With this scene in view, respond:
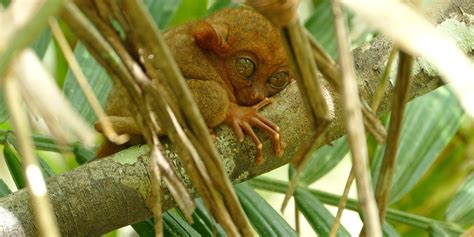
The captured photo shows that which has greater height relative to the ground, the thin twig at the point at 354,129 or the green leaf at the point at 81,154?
the green leaf at the point at 81,154

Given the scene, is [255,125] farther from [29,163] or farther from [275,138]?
[29,163]

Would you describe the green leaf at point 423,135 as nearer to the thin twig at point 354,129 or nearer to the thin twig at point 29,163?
the thin twig at point 354,129

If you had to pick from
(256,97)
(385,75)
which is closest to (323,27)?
(256,97)

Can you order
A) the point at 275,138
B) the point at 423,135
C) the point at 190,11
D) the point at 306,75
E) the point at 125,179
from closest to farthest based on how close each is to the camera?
the point at 306,75 → the point at 125,179 → the point at 275,138 → the point at 423,135 → the point at 190,11

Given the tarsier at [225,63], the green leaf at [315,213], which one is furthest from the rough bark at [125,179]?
the green leaf at [315,213]

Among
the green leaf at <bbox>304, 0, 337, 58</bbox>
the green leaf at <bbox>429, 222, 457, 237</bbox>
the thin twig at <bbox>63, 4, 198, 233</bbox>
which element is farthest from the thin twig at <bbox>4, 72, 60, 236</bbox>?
the green leaf at <bbox>304, 0, 337, 58</bbox>

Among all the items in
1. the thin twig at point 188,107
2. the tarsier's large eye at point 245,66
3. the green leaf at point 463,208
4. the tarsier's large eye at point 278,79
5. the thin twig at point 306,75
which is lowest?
the thin twig at point 188,107

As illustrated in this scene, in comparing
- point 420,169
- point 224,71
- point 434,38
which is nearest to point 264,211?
point 224,71
